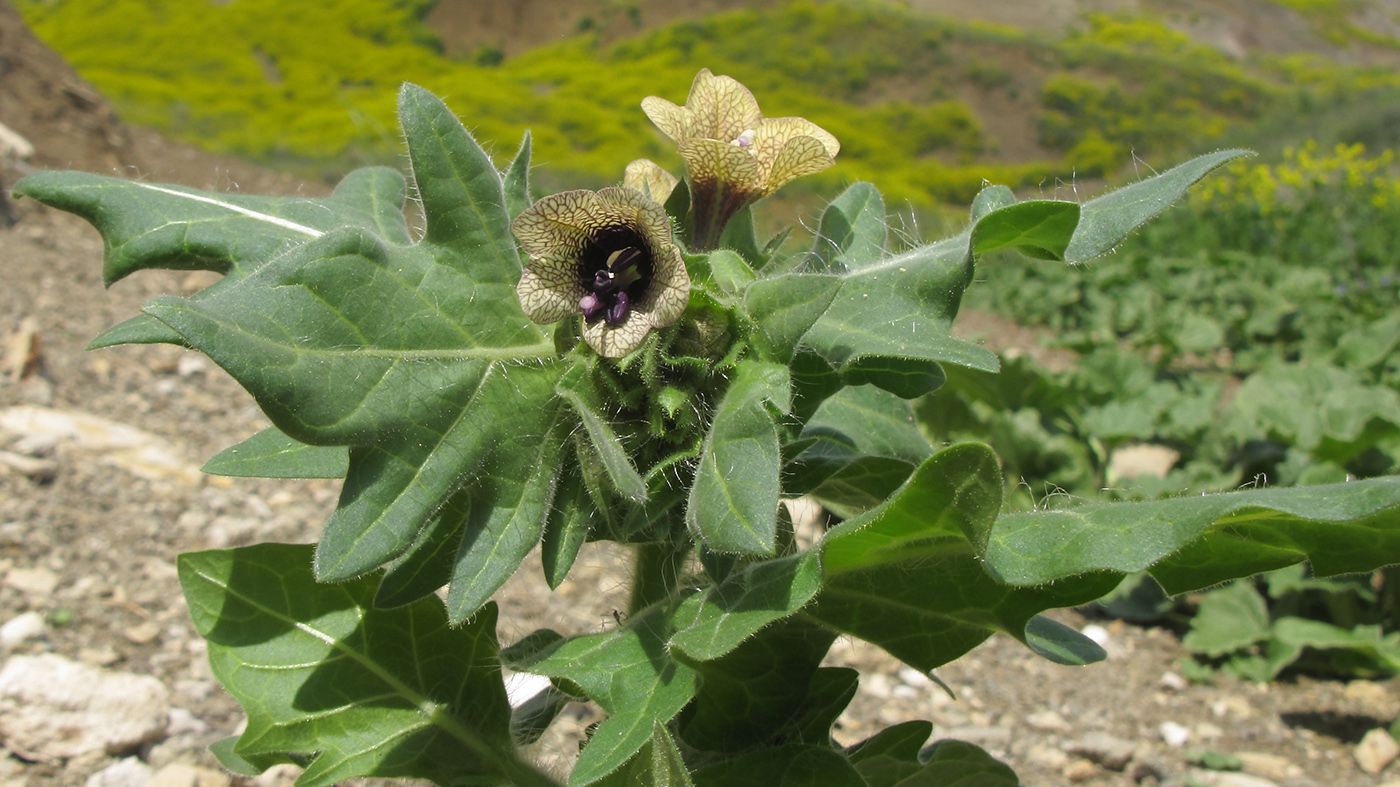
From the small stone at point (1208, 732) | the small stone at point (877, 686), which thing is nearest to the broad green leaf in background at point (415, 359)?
the small stone at point (877, 686)

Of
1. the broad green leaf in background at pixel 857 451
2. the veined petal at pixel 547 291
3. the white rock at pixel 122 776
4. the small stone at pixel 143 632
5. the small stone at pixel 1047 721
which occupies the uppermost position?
the veined petal at pixel 547 291

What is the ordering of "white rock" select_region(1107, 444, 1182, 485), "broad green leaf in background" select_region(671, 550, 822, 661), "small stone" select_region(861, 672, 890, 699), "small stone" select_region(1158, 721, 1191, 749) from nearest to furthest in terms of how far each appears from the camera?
"broad green leaf in background" select_region(671, 550, 822, 661), "small stone" select_region(1158, 721, 1191, 749), "small stone" select_region(861, 672, 890, 699), "white rock" select_region(1107, 444, 1182, 485)

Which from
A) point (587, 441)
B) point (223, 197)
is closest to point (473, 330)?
point (587, 441)

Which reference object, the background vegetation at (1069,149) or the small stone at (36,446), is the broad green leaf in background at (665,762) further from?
the small stone at (36,446)

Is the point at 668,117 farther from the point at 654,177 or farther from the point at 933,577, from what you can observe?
the point at 933,577

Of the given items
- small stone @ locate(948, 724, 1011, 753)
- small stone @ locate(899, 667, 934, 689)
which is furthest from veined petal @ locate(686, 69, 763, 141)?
small stone @ locate(899, 667, 934, 689)

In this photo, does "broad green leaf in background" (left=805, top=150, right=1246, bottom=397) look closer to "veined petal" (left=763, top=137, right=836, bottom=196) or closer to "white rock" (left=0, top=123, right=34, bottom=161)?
"veined petal" (left=763, top=137, right=836, bottom=196)
